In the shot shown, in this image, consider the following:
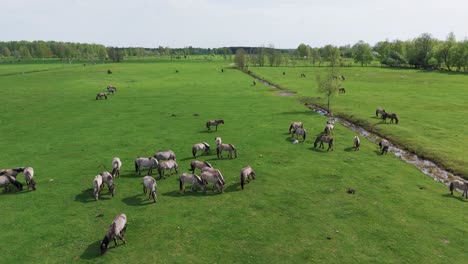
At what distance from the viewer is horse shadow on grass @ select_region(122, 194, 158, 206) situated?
22047mm

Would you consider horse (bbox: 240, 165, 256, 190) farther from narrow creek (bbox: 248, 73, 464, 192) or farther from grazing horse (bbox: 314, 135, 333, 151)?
narrow creek (bbox: 248, 73, 464, 192)

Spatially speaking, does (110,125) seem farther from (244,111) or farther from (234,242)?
(234,242)

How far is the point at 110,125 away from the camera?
147 ft

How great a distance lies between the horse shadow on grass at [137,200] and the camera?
2205 centimetres

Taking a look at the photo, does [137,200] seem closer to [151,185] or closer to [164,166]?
[151,185]

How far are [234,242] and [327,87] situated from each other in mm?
43647

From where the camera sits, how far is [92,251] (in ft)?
56.0

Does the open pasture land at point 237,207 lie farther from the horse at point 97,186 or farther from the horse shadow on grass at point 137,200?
the horse at point 97,186

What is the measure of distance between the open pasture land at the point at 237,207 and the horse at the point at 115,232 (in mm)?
425

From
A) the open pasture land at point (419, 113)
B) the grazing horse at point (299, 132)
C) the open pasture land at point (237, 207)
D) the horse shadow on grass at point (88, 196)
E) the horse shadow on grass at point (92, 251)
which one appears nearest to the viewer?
the horse shadow on grass at point (92, 251)

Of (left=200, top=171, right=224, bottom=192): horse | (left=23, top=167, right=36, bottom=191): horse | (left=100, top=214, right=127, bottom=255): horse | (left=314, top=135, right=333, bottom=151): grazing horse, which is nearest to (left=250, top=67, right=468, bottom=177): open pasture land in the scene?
(left=314, top=135, right=333, bottom=151): grazing horse

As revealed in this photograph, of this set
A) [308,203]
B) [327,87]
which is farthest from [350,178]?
[327,87]

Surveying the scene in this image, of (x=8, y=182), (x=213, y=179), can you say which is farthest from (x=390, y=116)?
(x=8, y=182)

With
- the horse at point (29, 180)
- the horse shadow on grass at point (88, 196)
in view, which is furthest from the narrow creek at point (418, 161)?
the horse at point (29, 180)
